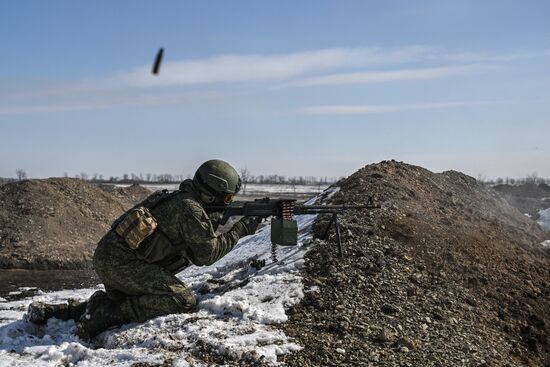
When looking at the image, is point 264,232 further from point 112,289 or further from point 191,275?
point 112,289

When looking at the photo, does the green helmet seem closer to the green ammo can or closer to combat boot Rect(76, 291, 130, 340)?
the green ammo can

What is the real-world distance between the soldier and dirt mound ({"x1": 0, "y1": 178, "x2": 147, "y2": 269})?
10.6 m

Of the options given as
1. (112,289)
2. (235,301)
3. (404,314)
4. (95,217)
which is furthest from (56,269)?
(404,314)

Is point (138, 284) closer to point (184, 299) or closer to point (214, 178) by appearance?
point (184, 299)

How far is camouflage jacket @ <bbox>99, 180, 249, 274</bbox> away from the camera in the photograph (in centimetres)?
715

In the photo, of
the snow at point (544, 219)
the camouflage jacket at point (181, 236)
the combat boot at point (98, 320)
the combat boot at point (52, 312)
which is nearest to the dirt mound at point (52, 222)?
the combat boot at point (52, 312)

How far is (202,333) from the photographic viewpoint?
6348mm

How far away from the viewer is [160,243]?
A: 7277 millimetres

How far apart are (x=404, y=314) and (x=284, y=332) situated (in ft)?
5.29

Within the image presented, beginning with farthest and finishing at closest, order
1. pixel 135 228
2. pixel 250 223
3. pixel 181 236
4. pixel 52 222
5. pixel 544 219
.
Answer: pixel 544 219, pixel 52 222, pixel 250 223, pixel 181 236, pixel 135 228

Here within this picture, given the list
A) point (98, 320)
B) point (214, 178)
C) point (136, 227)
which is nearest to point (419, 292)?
point (214, 178)

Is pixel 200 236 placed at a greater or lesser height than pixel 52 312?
greater

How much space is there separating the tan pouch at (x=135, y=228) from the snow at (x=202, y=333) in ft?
3.23

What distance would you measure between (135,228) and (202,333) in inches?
61.2
